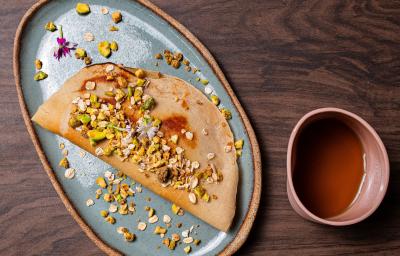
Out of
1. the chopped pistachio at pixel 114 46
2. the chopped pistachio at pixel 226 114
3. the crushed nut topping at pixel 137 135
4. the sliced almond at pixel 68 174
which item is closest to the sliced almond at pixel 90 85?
the crushed nut topping at pixel 137 135

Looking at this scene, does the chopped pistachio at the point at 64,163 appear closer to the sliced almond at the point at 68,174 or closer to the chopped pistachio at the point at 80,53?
the sliced almond at the point at 68,174

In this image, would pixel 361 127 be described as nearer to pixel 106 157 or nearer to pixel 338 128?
pixel 338 128

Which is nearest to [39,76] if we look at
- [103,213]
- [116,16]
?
[116,16]

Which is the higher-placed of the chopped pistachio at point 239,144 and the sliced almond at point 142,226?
the chopped pistachio at point 239,144

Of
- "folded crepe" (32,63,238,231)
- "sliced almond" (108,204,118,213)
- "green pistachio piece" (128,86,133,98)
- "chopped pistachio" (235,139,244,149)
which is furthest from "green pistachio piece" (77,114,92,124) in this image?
"chopped pistachio" (235,139,244,149)

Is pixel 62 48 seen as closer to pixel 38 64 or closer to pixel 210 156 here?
pixel 38 64


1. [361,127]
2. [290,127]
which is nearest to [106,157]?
[290,127]
